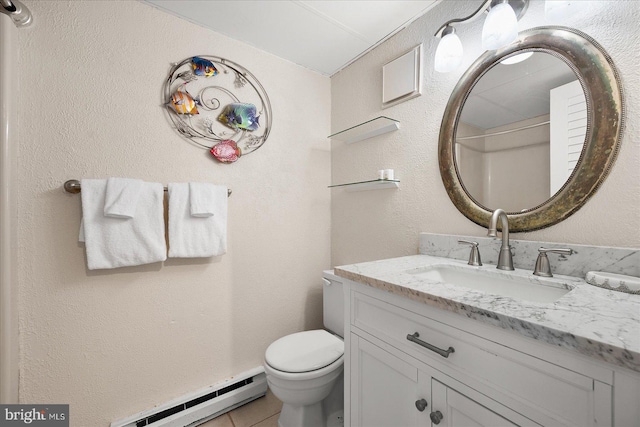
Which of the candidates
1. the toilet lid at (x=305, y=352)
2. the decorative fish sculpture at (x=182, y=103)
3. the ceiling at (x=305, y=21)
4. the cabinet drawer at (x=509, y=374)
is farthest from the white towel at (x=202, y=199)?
the cabinet drawer at (x=509, y=374)

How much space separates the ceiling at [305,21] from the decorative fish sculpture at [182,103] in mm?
429

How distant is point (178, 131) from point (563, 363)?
5.50 feet

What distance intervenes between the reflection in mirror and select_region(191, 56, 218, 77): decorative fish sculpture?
1.36m

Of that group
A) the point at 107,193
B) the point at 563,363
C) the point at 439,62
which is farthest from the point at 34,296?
the point at 439,62

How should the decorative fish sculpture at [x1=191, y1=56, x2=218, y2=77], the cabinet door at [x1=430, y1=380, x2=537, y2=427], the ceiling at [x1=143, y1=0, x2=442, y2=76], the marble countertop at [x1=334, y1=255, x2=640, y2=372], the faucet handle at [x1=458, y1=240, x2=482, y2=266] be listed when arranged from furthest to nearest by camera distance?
the decorative fish sculpture at [x1=191, y1=56, x2=218, y2=77], the ceiling at [x1=143, y1=0, x2=442, y2=76], the faucet handle at [x1=458, y1=240, x2=482, y2=266], the cabinet door at [x1=430, y1=380, x2=537, y2=427], the marble countertop at [x1=334, y1=255, x2=640, y2=372]

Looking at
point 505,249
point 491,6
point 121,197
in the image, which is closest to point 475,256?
point 505,249

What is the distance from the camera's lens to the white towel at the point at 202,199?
51.7 inches

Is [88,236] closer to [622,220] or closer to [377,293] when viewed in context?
[377,293]

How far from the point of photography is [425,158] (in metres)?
1.32

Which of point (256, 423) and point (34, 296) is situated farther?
point (256, 423)

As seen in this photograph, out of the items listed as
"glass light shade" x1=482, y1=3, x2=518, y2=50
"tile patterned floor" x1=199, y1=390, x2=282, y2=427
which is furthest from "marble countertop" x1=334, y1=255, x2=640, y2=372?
"tile patterned floor" x1=199, y1=390, x2=282, y2=427

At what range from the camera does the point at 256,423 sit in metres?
1.36

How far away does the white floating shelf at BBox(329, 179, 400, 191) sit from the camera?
1.45m

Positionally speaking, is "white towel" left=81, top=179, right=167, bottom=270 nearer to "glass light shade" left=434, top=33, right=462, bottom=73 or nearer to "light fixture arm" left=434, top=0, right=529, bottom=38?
"glass light shade" left=434, top=33, right=462, bottom=73
